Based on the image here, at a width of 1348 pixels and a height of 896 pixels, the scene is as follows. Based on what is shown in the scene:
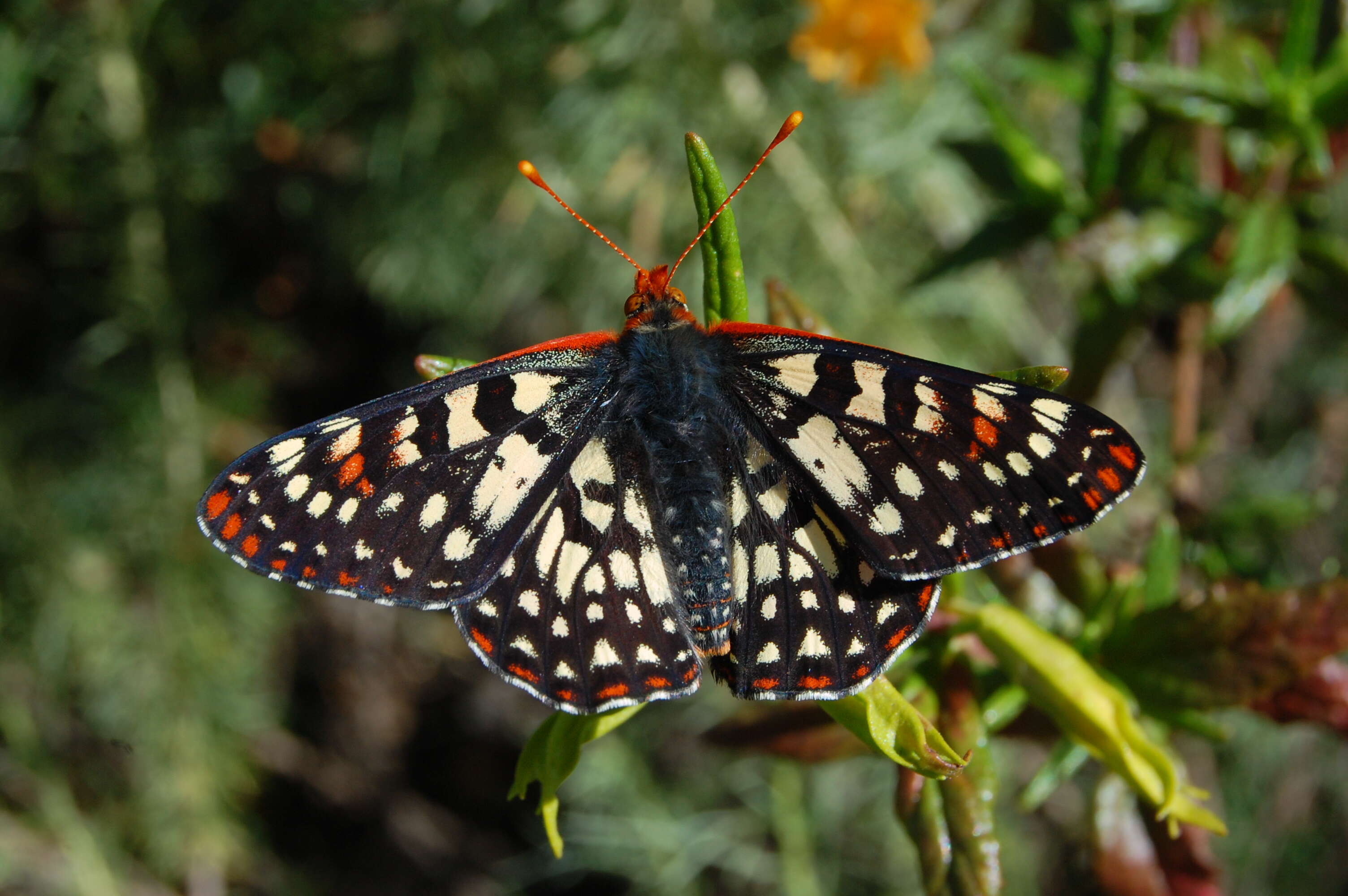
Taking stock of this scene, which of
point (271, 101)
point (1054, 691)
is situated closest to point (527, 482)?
point (1054, 691)

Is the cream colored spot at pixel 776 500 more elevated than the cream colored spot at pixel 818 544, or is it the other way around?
the cream colored spot at pixel 776 500

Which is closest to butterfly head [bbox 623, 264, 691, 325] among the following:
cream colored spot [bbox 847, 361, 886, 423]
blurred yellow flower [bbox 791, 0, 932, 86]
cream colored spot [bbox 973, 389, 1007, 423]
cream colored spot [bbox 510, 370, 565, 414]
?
cream colored spot [bbox 510, 370, 565, 414]

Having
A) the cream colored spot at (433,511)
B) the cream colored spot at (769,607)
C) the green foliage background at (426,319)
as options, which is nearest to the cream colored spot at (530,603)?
the cream colored spot at (433,511)

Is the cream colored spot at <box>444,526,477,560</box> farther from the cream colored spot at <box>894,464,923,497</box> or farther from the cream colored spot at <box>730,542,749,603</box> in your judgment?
the cream colored spot at <box>894,464,923,497</box>

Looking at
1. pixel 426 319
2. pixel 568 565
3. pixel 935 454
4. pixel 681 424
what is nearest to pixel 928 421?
pixel 935 454

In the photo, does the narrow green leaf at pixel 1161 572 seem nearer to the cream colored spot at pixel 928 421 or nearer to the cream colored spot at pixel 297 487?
the cream colored spot at pixel 928 421
